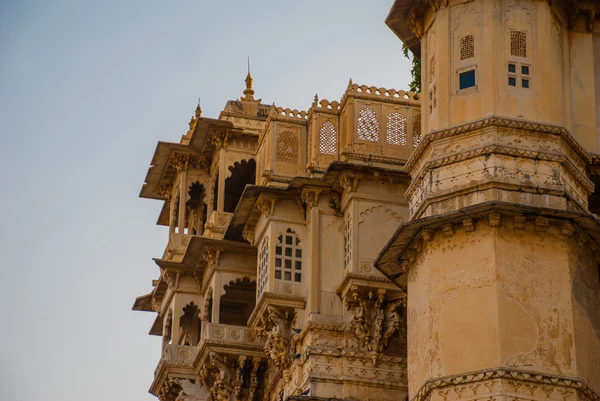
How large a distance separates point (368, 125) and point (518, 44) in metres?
5.50

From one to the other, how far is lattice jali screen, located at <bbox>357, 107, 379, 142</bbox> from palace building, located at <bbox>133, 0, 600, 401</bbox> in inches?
1.7

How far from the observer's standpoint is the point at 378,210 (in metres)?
31.2

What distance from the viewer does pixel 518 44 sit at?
90.3 ft

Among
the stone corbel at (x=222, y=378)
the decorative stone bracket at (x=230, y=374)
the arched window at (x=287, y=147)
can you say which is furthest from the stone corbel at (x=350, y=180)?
the stone corbel at (x=222, y=378)

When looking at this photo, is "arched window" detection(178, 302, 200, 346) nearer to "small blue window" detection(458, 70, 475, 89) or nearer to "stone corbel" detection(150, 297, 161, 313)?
"stone corbel" detection(150, 297, 161, 313)

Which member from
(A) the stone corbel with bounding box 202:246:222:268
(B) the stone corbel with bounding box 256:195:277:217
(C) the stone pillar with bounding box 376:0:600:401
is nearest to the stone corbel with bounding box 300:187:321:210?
(B) the stone corbel with bounding box 256:195:277:217

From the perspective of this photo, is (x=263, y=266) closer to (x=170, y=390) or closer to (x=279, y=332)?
(x=279, y=332)

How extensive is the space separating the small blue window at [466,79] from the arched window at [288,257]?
617 cm

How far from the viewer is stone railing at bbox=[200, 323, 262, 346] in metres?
34.5

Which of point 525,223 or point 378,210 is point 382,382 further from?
point 525,223

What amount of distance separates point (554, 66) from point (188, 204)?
1462 centimetres

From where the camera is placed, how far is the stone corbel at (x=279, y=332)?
31719mm

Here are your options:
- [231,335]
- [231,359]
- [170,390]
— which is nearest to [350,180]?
[231,335]

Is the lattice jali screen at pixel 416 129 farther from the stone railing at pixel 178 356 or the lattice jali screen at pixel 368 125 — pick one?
the stone railing at pixel 178 356
